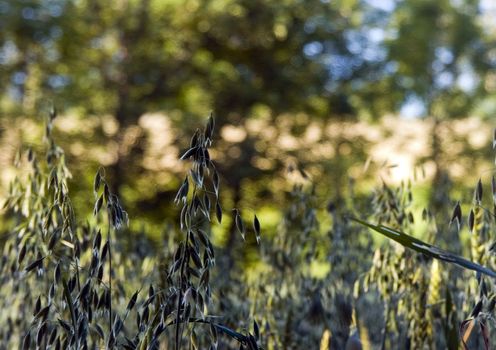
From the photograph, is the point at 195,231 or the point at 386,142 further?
the point at 386,142

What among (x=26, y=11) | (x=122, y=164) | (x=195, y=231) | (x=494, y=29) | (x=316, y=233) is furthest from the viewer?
(x=494, y=29)

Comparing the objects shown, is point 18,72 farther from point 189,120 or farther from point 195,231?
point 195,231

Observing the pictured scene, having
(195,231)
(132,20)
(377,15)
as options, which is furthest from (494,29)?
(195,231)

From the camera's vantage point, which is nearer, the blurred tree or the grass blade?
the grass blade

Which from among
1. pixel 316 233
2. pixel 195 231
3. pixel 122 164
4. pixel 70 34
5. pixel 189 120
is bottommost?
pixel 122 164

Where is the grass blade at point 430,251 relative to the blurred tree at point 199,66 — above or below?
above

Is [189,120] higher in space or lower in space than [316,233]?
lower

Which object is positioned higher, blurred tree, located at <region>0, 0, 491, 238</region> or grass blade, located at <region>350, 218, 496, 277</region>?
grass blade, located at <region>350, 218, 496, 277</region>

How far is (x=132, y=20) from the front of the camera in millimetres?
14445

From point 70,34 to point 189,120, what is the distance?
2673 mm

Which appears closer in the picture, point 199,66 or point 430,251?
point 430,251

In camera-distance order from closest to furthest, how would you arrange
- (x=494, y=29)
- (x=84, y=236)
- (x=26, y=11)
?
(x=84, y=236) < (x=26, y=11) < (x=494, y=29)

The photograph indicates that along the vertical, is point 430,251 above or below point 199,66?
above

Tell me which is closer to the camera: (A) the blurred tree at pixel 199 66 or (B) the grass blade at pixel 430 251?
(B) the grass blade at pixel 430 251
